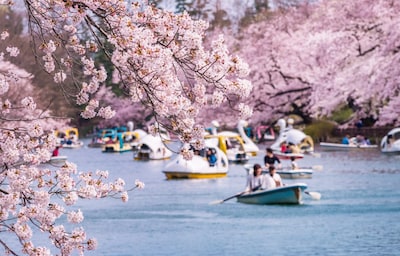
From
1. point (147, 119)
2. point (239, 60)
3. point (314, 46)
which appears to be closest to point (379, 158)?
point (314, 46)

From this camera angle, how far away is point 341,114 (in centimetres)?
6831

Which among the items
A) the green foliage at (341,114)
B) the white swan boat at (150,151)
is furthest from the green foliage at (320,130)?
the white swan boat at (150,151)

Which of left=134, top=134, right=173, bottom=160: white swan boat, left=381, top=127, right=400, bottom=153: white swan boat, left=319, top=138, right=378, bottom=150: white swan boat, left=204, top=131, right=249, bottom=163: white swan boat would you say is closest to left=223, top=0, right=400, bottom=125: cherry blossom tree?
left=381, top=127, right=400, bottom=153: white swan boat

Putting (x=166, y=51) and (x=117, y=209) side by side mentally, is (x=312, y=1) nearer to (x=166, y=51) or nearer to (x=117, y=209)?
(x=117, y=209)

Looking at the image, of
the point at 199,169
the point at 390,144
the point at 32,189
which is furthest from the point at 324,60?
the point at 32,189

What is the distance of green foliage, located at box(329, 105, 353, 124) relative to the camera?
220 ft

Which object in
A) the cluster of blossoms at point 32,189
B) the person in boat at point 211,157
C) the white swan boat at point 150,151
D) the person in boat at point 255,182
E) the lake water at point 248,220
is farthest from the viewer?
the white swan boat at point 150,151

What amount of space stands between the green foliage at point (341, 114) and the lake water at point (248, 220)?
1031 inches

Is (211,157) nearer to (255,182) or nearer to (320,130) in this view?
(255,182)

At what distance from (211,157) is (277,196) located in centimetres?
1348

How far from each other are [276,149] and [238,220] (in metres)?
27.4

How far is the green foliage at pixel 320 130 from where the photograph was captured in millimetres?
65719

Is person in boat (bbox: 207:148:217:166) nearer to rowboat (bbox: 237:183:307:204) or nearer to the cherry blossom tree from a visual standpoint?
the cherry blossom tree

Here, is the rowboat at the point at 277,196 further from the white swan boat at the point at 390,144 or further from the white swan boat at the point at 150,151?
the white swan boat at the point at 150,151
